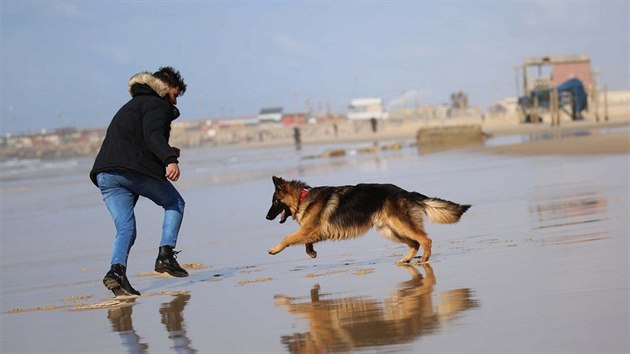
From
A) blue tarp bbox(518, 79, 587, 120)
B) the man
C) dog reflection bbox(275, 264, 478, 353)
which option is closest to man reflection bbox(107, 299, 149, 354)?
the man

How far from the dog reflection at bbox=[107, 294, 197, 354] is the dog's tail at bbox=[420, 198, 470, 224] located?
Answer: 7.06ft

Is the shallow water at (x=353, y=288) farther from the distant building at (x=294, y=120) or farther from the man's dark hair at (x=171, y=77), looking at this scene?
the distant building at (x=294, y=120)

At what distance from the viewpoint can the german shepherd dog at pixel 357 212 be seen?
818cm

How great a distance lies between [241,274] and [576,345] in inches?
160

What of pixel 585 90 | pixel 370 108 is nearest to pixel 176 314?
pixel 585 90

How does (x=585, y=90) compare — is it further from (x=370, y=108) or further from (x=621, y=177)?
(x=370, y=108)

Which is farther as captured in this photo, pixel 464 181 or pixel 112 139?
pixel 464 181

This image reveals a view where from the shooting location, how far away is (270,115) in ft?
441

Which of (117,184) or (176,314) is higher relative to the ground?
(117,184)

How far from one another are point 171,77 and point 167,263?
138cm

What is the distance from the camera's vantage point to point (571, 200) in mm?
11383

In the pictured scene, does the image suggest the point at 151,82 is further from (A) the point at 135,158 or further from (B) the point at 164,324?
(B) the point at 164,324

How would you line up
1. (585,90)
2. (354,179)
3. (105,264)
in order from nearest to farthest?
1. (105,264)
2. (354,179)
3. (585,90)

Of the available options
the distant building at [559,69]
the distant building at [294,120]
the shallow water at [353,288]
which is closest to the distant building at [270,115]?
the distant building at [294,120]
